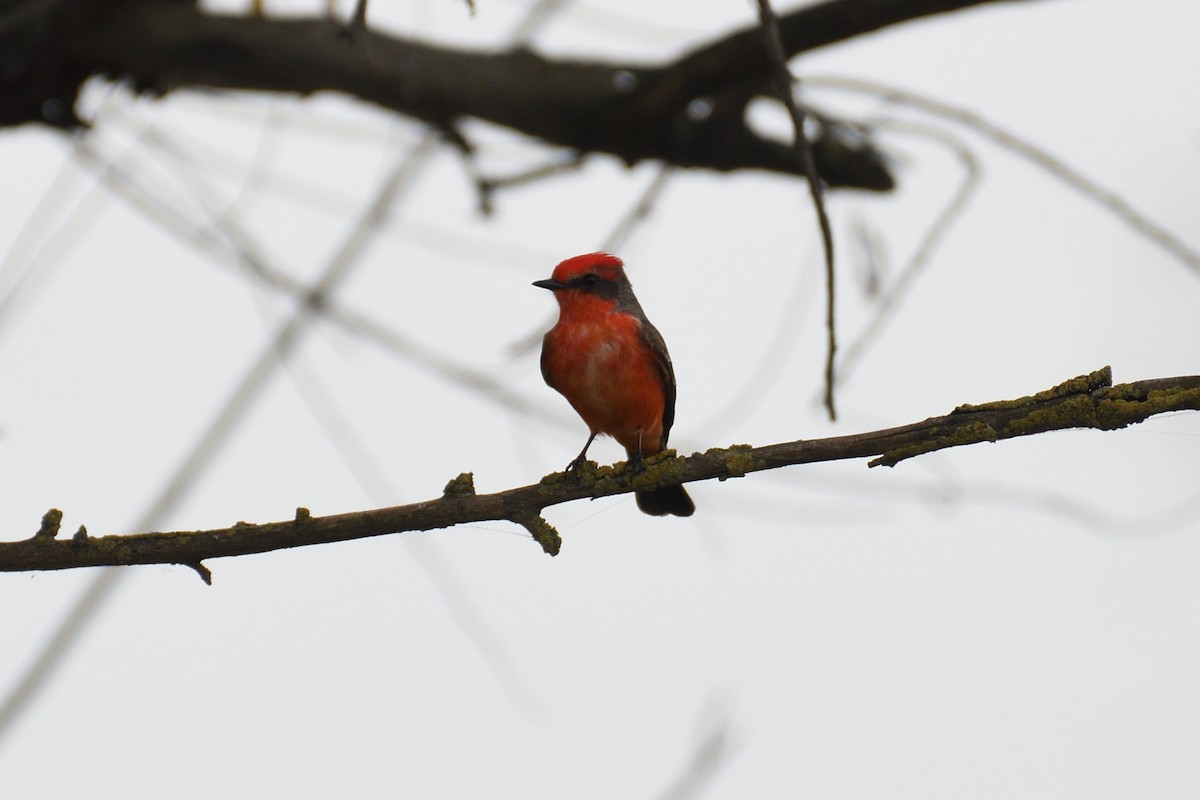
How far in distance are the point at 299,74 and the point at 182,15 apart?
57 centimetres

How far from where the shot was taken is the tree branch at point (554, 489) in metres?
2.76

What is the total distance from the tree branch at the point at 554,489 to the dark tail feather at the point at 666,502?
2475 mm

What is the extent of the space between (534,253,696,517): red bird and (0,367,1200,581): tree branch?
170cm

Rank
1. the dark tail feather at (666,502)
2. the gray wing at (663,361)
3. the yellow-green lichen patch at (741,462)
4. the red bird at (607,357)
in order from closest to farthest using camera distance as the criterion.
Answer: the yellow-green lichen patch at (741,462)
the red bird at (607,357)
the gray wing at (663,361)
the dark tail feather at (666,502)

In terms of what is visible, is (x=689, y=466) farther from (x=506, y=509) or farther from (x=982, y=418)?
(x=982, y=418)

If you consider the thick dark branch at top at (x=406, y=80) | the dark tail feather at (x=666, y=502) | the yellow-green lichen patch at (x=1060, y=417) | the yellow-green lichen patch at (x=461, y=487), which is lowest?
the yellow-green lichen patch at (x=1060, y=417)

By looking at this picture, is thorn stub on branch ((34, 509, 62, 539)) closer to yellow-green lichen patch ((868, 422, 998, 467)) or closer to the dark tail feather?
yellow-green lichen patch ((868, 422, 998, 467))

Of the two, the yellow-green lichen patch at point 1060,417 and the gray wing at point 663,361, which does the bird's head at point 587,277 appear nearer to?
the gray wing at point 663,361

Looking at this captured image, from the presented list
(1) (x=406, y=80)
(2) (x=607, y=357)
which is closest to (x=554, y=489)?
(2) (x=607, y=357)

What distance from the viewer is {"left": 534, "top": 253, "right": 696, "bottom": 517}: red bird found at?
506 centimetres

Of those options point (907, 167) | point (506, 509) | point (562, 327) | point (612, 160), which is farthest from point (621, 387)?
point (506, 509)

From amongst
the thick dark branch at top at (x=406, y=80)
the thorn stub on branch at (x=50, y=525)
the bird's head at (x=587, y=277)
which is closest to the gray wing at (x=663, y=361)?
the bird's head at (x=587, y=277)

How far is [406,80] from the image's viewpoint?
5.51m

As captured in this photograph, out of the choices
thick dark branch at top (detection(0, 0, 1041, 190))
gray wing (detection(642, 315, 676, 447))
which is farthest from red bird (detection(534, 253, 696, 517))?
thick dark branch at top (detection(0, 0, 1041, 190))
